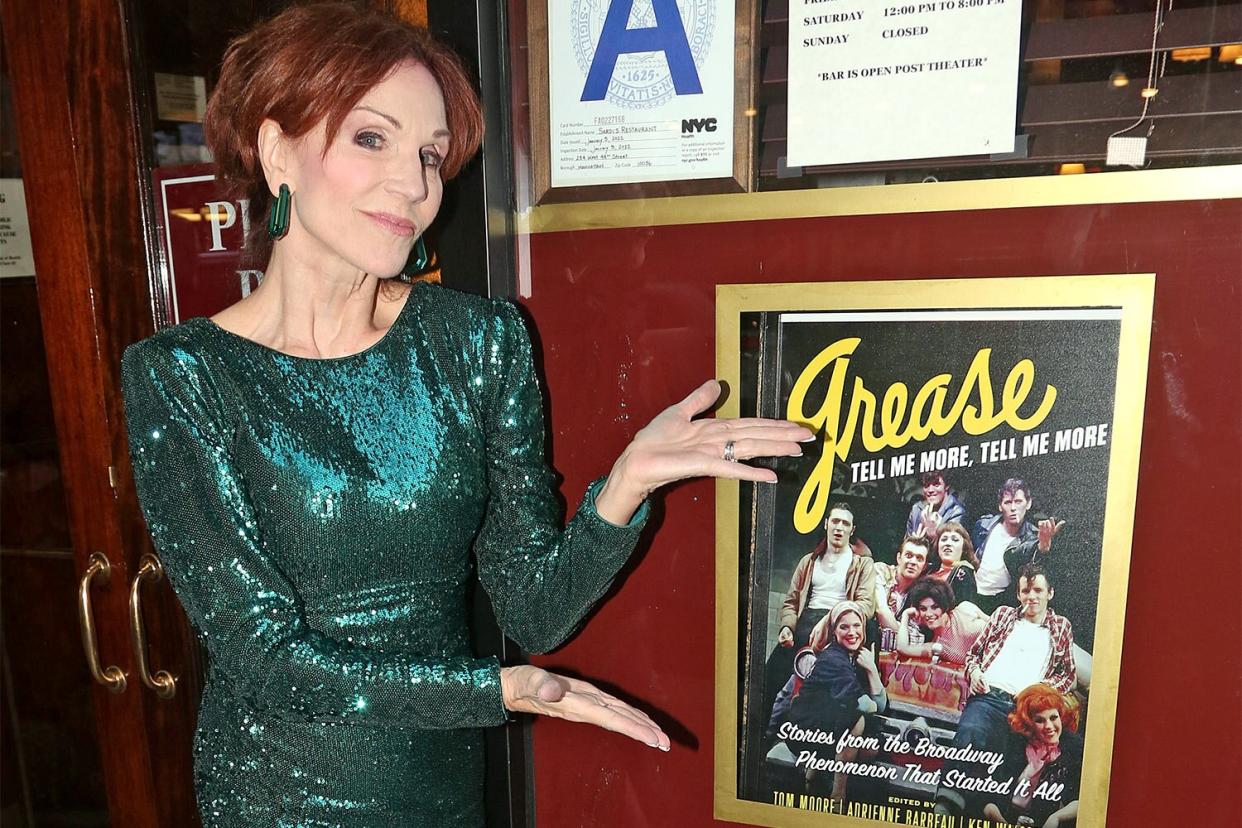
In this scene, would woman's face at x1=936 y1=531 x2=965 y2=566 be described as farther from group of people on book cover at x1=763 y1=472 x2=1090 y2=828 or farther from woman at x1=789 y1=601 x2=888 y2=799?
woman at x1=789 y1=601 x2=888 y2=799

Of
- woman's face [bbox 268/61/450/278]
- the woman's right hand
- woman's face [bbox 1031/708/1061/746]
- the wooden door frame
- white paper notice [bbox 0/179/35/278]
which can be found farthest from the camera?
white paper notice [bbox 0/179/35/278]

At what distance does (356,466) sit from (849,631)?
0.64m

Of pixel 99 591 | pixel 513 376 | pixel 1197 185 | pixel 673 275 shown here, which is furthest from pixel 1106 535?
pixel 99 591

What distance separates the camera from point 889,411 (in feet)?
3.51

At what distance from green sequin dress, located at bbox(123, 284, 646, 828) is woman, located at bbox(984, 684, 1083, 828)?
0.53m

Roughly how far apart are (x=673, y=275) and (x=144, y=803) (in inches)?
52.4

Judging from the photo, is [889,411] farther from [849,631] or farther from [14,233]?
[14,233]

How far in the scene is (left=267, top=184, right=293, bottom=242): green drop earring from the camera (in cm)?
98

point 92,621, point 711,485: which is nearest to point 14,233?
point 92,621

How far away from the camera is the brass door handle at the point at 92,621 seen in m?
1.43

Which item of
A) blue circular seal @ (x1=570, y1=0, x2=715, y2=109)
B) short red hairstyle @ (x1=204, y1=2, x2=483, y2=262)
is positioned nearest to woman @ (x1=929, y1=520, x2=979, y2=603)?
blue circular seal @ (x1=570, y1=0, x2=715, y2=109)

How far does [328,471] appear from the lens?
0.97 meters

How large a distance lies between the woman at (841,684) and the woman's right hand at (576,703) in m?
0.34

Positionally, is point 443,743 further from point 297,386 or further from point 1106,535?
point 1106,535
